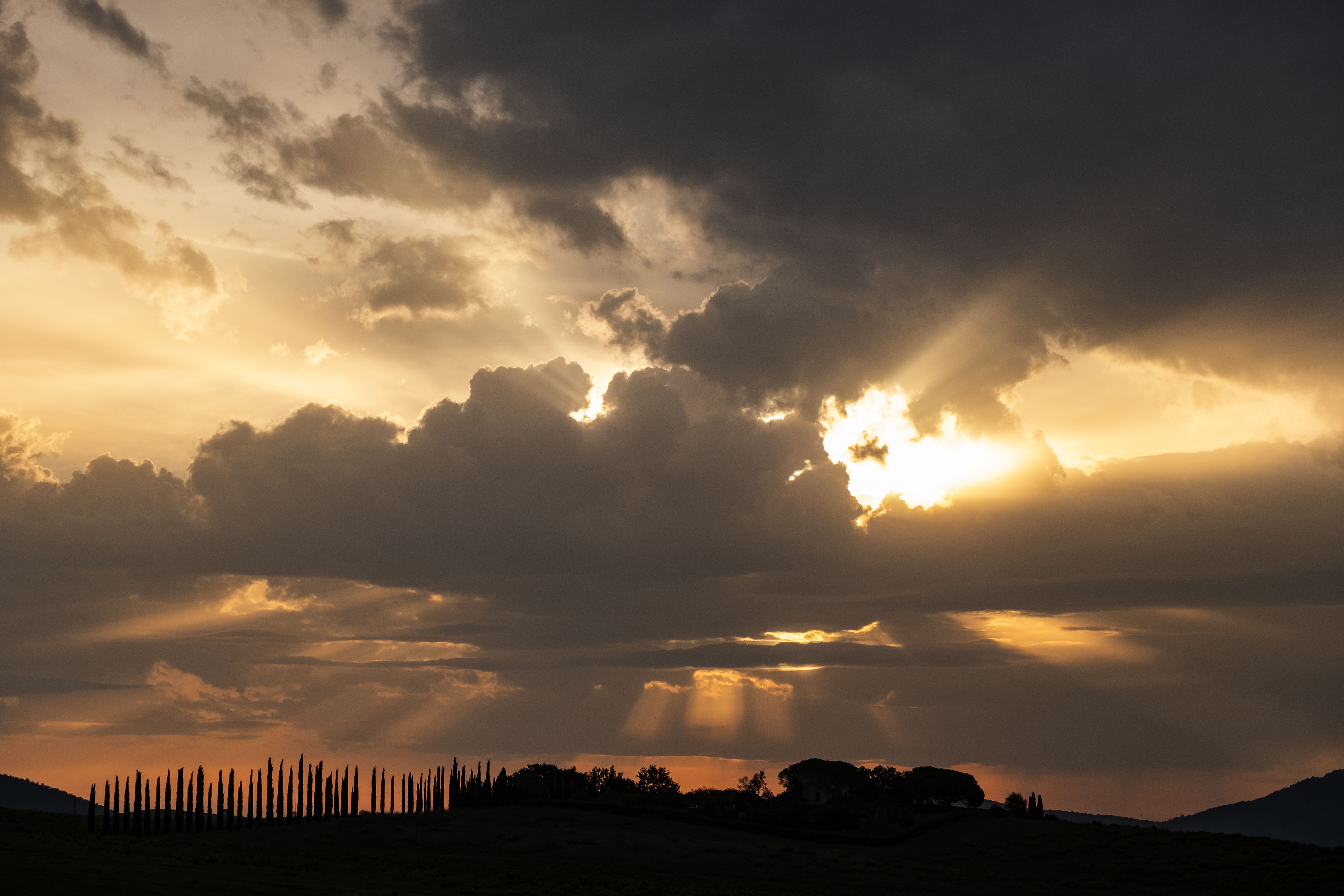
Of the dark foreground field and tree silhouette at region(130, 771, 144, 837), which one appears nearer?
the dark foreground field

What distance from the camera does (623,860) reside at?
106m

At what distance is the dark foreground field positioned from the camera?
72.0m

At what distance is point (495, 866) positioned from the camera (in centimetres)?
9319

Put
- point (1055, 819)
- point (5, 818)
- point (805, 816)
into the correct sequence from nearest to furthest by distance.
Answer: point (5, 818), point (1055, 819), point (805, 816)

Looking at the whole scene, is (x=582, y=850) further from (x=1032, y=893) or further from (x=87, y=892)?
(x=87, y=892)

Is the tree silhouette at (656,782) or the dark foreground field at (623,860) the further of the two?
the tree silhouette at (656,782)

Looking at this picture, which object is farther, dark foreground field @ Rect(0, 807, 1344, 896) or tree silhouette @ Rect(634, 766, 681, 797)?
tree silhouette @ Rect(634, 766, 681, 797)

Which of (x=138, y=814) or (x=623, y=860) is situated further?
(x=138, y=814)

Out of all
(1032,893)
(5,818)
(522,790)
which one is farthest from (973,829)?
(5,818)

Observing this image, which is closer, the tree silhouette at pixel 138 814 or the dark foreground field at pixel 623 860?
the dark foreground field at pixel 623 860

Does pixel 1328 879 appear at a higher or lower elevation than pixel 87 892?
lower

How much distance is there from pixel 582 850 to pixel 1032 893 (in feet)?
143

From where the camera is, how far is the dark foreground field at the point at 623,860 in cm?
7200

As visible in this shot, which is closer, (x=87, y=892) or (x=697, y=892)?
(x=87, y=892)
